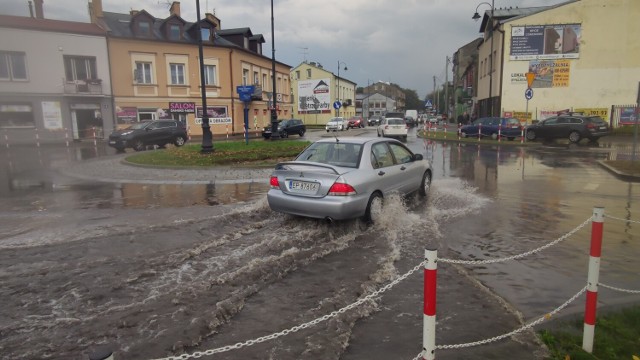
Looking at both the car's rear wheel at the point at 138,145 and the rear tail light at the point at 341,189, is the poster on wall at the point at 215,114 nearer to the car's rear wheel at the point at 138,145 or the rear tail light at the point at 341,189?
the car's rear wheel at the point at 138,145

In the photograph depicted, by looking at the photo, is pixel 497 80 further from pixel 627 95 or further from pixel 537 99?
pixel 627 95

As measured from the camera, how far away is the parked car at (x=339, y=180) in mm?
6770

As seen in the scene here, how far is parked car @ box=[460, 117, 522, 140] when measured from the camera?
28.7 metres

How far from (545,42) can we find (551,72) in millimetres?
2393

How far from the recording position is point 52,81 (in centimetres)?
3106

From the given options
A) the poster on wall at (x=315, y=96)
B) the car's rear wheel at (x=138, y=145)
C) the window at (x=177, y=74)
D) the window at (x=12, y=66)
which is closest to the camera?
the car's rear wheel at (x=138, y=145)

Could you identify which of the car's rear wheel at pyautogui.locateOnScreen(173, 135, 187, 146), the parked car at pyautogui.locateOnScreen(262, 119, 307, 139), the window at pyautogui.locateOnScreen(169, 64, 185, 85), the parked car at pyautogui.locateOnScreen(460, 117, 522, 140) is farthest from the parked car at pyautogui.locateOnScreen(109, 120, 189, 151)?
the parked car at pyautogui.locateOnScreen(460, 117, 522, 140)

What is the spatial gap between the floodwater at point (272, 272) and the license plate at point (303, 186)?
0.68 m

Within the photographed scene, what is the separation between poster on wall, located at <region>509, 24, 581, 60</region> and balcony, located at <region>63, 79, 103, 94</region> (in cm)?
3239

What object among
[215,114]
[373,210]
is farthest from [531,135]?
[215,114]

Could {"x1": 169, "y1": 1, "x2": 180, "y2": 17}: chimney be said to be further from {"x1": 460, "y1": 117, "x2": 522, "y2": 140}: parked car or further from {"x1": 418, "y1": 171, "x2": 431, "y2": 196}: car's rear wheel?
{"x1": 418, "y1": 171, "x2": 431, "y2": 196}: car's rear wheel

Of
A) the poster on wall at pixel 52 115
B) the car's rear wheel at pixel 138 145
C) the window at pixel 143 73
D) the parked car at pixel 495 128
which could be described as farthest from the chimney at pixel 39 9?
the parked car at pixel 495 128

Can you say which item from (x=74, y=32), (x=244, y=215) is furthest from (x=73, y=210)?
(x=74, y=32)

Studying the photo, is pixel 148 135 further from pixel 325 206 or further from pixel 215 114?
pixel 325 206
